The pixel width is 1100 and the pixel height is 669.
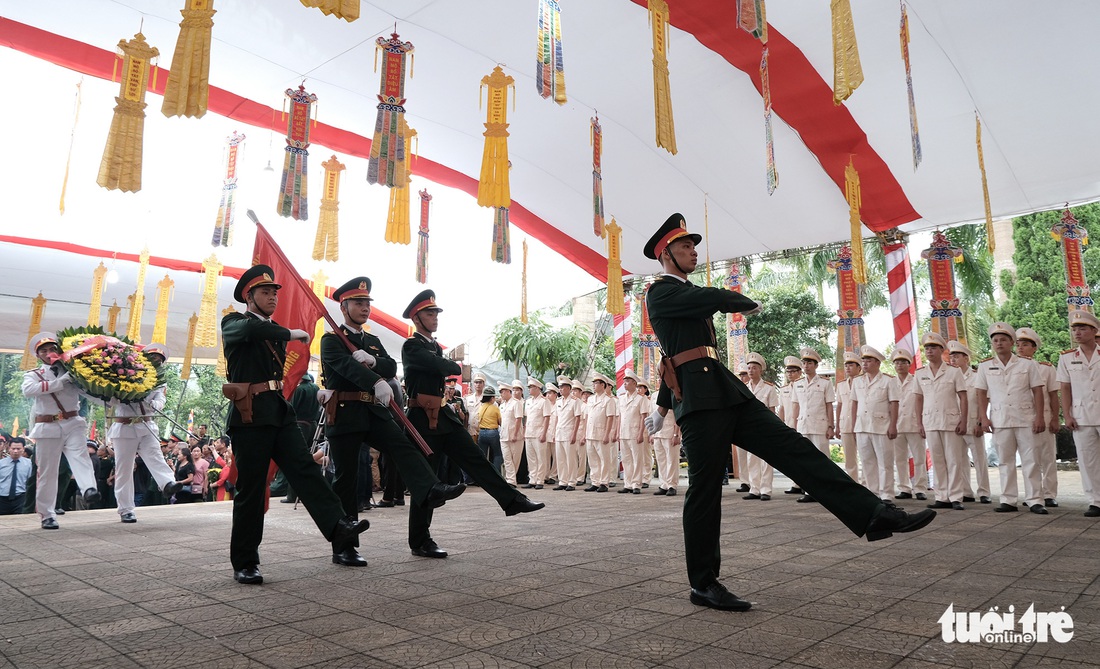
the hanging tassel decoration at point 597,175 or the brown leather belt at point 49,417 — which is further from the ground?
the hanging tassel decoration at point 597,175

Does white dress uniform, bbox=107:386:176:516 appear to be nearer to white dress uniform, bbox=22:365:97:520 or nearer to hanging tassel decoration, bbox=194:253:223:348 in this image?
white dress uniform, bbox=22:365:97:520

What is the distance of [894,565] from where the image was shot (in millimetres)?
3359

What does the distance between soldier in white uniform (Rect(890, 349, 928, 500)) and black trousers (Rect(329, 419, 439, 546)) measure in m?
5.40

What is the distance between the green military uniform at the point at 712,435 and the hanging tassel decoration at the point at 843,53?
11.0ft

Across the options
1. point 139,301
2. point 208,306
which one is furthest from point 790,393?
point 139,301

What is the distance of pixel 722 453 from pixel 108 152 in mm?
5517

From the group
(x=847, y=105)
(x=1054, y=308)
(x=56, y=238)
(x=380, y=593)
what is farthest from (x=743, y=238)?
(x=1054, y=308)

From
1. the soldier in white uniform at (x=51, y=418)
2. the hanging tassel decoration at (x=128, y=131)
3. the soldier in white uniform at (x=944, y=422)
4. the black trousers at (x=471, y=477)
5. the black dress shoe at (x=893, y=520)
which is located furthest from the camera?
the soldier in white uniform at (x=944, y=422)

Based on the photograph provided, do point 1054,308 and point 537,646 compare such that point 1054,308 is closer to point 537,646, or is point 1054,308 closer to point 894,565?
point 894,565

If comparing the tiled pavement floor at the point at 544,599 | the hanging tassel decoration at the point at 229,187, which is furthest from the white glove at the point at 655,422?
the hanging tassel decoration at the point at 229,187

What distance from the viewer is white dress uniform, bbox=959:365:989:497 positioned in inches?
253

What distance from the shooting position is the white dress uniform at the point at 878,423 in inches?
270

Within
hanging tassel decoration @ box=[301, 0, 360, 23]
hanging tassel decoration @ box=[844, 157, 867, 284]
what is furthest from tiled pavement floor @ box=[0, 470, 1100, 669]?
hanging tassel decoration @ box=[844, 157, 867, 284]

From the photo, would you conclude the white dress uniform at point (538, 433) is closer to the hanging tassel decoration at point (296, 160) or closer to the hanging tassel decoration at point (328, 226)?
the hanging tassel decoration at point (328, 226)
